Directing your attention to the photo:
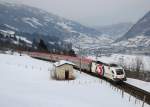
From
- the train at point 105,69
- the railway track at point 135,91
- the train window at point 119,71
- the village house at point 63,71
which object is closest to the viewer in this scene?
the railway track at point 135,91

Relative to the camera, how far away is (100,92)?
43781 mm

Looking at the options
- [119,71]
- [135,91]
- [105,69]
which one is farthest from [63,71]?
[135,91]

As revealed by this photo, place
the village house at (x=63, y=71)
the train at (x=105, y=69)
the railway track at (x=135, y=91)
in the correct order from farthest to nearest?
the village house at (x=63, y=71) < the train at (x=105, y=69) < the railway track at (x=135, y=91)

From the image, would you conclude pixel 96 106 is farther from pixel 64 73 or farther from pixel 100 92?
pixel 64 73

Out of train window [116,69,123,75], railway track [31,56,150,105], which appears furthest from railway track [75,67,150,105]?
train window [116,69,123,75]

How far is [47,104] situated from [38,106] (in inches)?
78.8

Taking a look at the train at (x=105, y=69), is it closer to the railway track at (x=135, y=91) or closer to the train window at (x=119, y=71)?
the train window at (x=119, y=71)

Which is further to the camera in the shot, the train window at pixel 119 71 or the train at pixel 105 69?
the train window at pixel 119 71

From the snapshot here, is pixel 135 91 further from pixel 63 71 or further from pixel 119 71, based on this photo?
pixel 63 71

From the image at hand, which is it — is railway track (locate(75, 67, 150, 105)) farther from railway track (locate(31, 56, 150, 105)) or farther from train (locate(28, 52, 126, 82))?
train (locate(28, 52, 126, 82))

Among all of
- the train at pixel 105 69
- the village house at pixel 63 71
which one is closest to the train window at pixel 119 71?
the train at pixel 105 69

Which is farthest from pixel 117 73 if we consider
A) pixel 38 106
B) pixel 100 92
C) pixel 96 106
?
Answer: pixel 38 106

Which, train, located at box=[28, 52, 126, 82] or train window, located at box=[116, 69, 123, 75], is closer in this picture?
train, located at box=[28, 52, 126, 82]

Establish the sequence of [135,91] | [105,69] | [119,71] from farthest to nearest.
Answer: [105,69] < [119,71] < [135,91]
